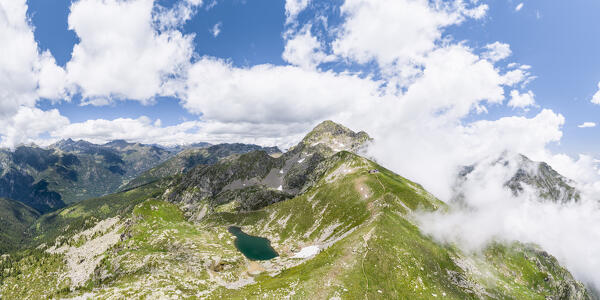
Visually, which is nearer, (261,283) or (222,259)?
(261,283)

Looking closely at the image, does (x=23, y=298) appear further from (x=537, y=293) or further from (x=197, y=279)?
(x=537, y=293)

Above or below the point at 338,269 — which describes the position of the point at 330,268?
above

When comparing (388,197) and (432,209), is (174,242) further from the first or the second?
(432,209)

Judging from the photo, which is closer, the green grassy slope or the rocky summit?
the green grassy slope

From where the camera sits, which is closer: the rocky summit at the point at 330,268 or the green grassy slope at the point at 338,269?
the green grassy slope at the point at 338,269

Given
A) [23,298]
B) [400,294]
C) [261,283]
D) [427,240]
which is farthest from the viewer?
[23,298]

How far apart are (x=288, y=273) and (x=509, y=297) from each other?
11017 centimetres

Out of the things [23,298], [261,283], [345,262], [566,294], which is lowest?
[23,298]

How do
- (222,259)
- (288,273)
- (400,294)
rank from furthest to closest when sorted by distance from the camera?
(222,259), (288,273), (400,294)

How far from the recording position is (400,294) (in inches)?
3750

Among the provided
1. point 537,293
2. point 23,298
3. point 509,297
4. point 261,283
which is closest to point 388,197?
point 509,297

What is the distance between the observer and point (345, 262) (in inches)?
4291

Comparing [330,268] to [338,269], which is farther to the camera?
[330,268]

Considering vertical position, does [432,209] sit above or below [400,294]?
above
